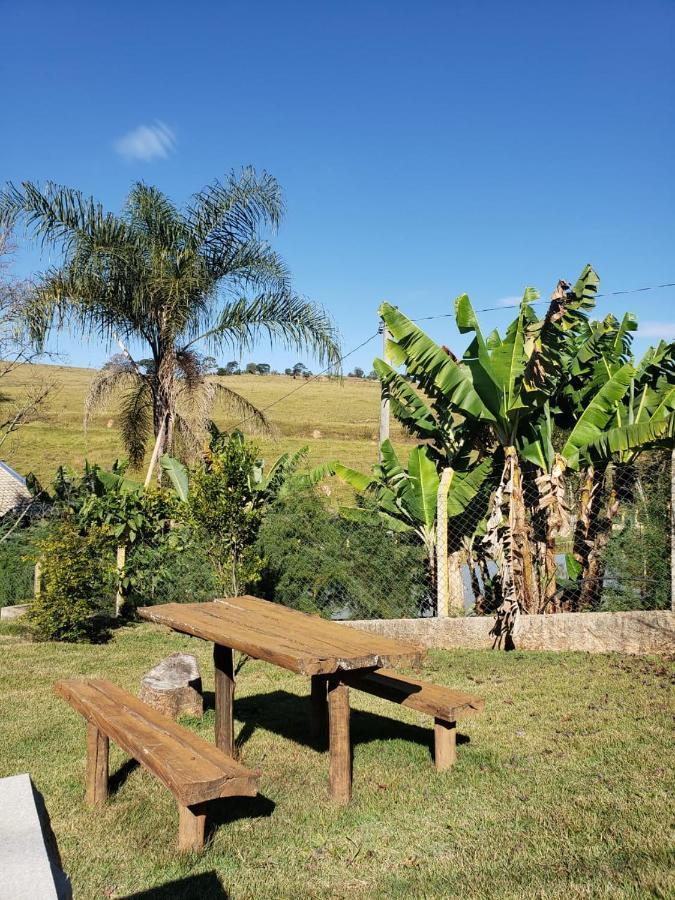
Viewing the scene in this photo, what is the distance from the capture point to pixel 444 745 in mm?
5098

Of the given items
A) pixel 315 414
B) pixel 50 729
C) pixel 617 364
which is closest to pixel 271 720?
pixel 50 729

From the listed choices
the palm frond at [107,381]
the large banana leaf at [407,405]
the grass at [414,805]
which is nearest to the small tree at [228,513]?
the large banana leaf at [407,405]

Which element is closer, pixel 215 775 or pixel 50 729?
pixel 215 775

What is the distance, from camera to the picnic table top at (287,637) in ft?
14.0

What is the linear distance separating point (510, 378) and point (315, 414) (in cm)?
4856

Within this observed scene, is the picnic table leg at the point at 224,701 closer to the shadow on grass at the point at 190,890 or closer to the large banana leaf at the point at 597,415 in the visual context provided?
the shadow on grass at the point at 190,890

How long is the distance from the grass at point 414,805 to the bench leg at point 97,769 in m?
0.08

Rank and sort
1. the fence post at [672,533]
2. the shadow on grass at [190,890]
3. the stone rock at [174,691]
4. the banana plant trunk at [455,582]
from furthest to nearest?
the banana plant trunk at [455,582] < the fence post at [672,533] < the stone rock at [174,691] < the shadow on grass at [190,890]

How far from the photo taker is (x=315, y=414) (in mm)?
57312

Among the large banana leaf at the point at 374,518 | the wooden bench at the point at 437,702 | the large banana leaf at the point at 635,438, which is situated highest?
the large banana leaf at the point at 635,438

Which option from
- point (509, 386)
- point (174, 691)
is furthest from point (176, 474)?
point (174, 691)

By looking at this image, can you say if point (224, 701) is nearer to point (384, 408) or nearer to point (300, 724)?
point (300, 724)

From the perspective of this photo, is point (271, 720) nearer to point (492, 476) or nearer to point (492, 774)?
point (492, 774)

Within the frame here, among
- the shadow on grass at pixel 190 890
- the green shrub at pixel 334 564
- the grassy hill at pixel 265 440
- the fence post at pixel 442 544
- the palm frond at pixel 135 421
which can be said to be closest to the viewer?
the shadow on grass at pixel 190 890
